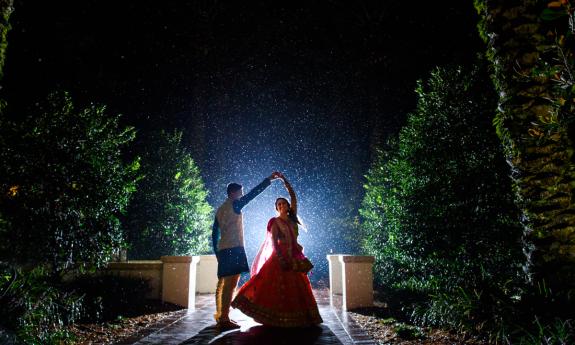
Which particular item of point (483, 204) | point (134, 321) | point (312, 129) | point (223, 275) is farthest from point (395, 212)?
point (312, 129)

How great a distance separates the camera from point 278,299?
222 inches

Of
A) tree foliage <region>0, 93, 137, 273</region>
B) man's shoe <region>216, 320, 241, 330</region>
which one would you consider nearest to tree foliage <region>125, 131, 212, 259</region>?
tree foliage <region>0, 93, 137, 273</region>

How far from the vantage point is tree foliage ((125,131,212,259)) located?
40.2 ft

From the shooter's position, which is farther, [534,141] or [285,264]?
[285,264]

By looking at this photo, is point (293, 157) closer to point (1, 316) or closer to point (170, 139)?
point (170, 139)

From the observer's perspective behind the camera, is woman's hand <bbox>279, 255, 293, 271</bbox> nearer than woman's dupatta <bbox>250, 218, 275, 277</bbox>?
Yes

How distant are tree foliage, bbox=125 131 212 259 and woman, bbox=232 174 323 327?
6967 millimetres

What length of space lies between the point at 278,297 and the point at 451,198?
443 cm

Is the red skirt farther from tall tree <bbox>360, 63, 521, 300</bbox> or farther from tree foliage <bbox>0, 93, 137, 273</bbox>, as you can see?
tree foliage <bbox>0, 93, 137, 273</bbox>

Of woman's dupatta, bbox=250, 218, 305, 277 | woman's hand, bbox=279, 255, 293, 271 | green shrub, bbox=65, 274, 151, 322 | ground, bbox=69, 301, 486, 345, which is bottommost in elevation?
ground, bbox=69, 301, 486, 345

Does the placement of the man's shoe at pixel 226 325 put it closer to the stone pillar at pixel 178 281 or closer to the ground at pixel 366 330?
the ground at pixel 366 330

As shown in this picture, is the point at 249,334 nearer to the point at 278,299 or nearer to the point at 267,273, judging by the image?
the point at 278,299

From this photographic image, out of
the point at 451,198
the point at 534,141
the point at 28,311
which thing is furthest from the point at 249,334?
the point at 451,198

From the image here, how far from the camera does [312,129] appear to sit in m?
26.2
